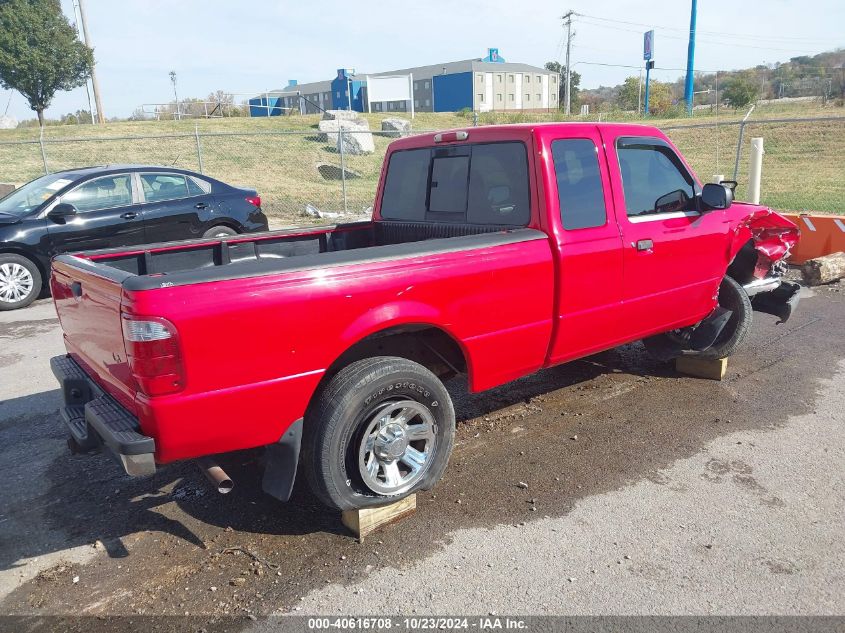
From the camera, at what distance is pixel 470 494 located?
3.75 m

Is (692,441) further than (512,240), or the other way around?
(692,441)

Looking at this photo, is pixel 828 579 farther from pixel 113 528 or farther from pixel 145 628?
pixel 113 528

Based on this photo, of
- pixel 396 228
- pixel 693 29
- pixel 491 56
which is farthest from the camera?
pixel 491 56

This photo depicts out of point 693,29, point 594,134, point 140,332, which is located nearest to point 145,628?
point 140,332

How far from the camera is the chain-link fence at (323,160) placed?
1948 centimetres

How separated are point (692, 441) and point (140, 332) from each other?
351 centimetres

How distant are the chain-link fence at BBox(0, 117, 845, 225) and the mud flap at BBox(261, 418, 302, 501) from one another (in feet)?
47.0

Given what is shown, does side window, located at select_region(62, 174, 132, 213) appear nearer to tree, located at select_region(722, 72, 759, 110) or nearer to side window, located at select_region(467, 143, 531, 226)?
side window, located at select_region(467, 143, 531, 226)

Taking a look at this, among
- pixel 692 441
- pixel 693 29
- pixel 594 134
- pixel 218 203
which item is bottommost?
pixel 692 441

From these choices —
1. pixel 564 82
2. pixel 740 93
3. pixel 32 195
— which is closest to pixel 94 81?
pixel 32 195

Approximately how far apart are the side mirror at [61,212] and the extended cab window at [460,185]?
17.0 ft

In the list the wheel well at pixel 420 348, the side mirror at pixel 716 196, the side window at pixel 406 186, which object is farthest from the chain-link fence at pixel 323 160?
the wheel well at pixel 420 348

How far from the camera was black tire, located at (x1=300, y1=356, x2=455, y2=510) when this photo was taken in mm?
3123

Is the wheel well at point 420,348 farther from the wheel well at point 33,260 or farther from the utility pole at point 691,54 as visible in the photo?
the utility pole at point 691,54
